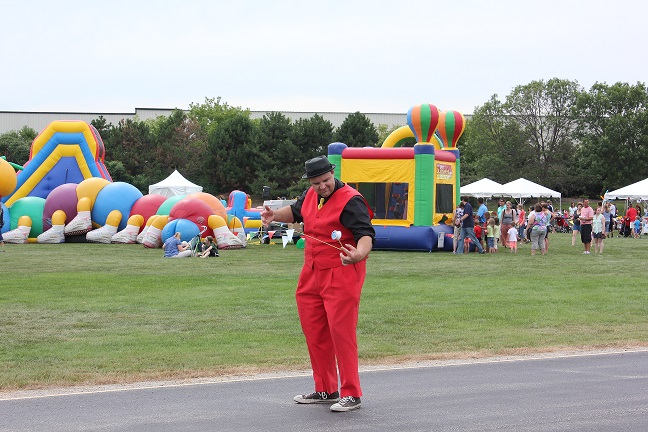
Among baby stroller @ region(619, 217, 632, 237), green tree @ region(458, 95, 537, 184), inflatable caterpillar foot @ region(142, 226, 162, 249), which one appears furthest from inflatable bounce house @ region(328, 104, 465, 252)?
green tree @ region(458, 95, 537, 184)

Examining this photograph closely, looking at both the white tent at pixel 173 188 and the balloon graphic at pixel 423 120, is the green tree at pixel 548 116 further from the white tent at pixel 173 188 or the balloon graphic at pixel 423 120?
the balloon graphic at pixel 423 120

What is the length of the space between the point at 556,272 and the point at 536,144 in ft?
173

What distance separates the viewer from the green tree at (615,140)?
66.7 metres

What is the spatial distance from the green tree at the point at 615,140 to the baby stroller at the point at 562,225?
21.7 m

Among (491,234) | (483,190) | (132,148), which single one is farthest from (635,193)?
(132,148)

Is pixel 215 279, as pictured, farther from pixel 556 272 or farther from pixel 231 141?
pixel 231 141

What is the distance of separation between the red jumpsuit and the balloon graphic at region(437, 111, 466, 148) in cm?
2319

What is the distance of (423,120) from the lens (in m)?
27.5

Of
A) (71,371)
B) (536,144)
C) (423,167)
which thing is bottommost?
(71,371)

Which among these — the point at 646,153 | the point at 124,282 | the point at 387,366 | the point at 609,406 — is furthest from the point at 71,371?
the point at 646,153

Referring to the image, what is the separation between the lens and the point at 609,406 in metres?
7.09

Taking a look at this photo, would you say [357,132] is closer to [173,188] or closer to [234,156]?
[234,156]

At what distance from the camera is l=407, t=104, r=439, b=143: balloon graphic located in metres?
27.5

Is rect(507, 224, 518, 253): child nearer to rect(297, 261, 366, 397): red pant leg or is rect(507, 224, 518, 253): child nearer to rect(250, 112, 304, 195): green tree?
rect(297, 261, 366, 397): red pant leg
